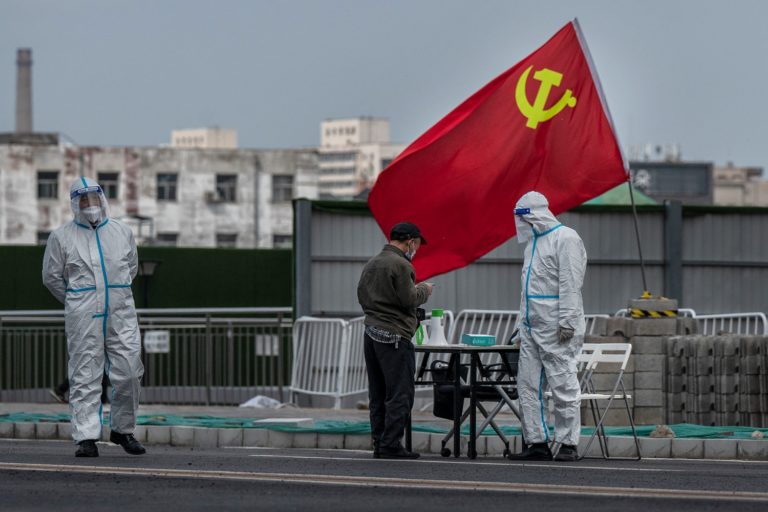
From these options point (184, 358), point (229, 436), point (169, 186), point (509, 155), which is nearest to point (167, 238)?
point (169, 186)

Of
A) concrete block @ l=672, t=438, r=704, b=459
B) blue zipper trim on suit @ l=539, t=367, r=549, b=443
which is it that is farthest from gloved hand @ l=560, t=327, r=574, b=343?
concrete block @ l=672, t=438, r=704, b=459

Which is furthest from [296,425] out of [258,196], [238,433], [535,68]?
[258,196]

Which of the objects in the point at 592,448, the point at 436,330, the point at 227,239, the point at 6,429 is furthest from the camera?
the point at 227,239

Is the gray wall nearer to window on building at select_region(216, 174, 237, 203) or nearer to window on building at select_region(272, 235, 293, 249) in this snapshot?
window on building at select_region(216, 174, 237, 203)

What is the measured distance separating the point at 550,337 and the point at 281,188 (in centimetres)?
8258

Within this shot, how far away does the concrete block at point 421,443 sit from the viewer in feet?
47.0

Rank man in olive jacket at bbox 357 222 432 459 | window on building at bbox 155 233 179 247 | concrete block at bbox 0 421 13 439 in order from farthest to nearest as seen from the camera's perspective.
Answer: window on building at bbox 155 233 179 247, concrete block at bbox 0 421 13 439, man in olive jacket at bbox 357 222 432 459

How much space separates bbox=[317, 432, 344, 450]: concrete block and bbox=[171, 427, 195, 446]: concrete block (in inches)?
47.2

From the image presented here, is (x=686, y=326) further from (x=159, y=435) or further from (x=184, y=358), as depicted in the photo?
(x=184, y=358)

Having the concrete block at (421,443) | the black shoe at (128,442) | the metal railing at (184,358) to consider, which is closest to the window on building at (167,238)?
the metal railing at (184,358)

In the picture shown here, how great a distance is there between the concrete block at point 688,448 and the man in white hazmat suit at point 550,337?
139 centimetres

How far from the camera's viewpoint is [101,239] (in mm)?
12656

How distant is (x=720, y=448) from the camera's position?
45.0ft

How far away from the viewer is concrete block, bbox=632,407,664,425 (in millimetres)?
16766
